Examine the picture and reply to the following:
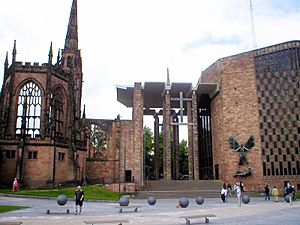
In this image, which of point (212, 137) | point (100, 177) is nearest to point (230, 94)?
point (212, 137)

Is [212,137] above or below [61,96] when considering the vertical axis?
below

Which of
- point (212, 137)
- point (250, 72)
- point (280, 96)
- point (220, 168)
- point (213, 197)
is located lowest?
point (213, 197)

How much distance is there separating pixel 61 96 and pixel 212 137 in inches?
877

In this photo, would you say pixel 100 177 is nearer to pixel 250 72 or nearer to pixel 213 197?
pixel 213 197

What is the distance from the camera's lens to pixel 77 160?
42.8m

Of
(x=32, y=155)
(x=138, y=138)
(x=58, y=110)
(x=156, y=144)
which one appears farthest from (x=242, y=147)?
(x=32, y=155)

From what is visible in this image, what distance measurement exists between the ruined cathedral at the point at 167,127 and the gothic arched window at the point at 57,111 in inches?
5.0

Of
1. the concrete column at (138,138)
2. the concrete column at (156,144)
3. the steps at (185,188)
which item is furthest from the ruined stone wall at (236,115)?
the concrete column at (138,138)

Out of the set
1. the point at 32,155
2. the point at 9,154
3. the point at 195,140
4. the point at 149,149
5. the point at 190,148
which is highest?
the point at 149,149

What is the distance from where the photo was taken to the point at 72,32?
5641 centimetres

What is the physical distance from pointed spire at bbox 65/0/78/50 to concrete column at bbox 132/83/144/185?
1495 cm

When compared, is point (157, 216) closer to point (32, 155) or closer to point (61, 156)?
point (32, 155)

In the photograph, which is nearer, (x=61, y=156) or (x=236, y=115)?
(x=61, y=156)

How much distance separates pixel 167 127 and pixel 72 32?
2365 cm
